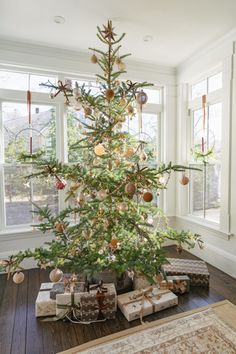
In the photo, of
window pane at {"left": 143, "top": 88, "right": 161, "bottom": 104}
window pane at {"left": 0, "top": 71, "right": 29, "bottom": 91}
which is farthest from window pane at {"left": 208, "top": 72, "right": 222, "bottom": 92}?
window pane at {"left": 0, "top": 71, "right": 29, "bottom": 91}

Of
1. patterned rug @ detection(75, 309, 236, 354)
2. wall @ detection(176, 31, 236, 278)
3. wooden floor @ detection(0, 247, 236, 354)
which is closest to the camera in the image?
patterned rug @ detection(75, 309, 236, 354)

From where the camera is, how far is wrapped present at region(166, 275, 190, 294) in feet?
6.80

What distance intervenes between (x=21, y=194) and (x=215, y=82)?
277 centimetres

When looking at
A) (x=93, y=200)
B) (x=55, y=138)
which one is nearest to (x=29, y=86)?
(x=55, y=138)

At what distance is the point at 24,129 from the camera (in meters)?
2.81

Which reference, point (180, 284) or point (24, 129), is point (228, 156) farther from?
point (24, 129)

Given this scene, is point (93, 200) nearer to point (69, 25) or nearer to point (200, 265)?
point (200, 265)

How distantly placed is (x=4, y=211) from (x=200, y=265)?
7.69ft

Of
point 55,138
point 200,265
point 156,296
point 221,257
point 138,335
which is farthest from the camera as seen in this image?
point 55,138

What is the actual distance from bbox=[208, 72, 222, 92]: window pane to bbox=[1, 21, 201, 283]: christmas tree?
4.77 feet

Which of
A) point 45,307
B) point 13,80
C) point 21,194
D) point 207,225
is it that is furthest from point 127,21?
point 45,307

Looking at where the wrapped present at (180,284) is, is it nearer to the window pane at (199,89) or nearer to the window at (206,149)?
the window at (206,149)

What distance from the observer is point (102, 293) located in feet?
5.87

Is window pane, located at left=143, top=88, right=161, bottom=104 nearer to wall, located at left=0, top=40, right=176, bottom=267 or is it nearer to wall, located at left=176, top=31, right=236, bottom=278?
wall, located at left=0, top=40, right=176, bottom=267
